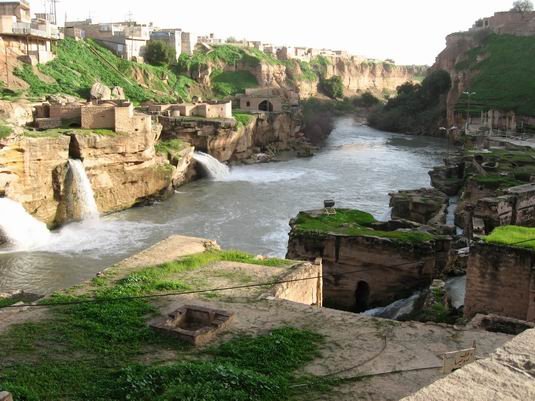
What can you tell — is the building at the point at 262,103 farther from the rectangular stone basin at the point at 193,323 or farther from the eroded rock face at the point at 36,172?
the rectangular stone basin at the point at 193,323

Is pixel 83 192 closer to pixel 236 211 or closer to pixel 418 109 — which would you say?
pixel 236 211

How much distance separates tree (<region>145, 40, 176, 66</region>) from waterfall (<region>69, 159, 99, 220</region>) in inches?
1303

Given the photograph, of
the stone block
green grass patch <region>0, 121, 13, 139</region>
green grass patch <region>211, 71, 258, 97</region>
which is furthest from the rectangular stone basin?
green grass patch <region>211, 71, 258, 97</region>

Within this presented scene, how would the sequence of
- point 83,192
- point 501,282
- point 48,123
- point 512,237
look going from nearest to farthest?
point 501,282 → point 512,237 → point 83,192 → point 48,123

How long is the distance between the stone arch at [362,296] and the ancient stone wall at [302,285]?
3.06 m

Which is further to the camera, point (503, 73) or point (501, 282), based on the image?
point (503, 73)

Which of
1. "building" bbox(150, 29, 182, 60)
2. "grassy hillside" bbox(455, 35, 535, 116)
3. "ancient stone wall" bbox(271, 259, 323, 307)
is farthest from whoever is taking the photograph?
"building" bbox(150, 29, 182, 60)

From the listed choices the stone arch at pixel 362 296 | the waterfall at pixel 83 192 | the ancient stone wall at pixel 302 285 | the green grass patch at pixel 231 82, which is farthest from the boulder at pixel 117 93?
the ancient stone wall at pixel 302 285

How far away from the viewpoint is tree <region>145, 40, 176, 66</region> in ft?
189

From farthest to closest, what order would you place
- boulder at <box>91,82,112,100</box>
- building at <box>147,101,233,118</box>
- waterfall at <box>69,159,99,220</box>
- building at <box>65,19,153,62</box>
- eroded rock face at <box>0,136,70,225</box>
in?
1. building at <box>65,19,153,62</box>
2. boulder at <box>91,82,112,100</box>
3. building at <box>147,101,233,118</box>
4. waterfall at <box>69,159,99,220</box>
5. eroded rock face at <box>0,136,70,225</box>

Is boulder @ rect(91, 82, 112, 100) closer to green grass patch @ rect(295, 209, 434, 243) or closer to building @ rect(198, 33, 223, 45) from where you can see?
green grass patch @ rect(295, 209, 434, 243)

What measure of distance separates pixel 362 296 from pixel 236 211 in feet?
42.3

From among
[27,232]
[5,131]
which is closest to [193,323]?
[27,232]

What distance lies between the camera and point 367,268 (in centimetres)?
1550
